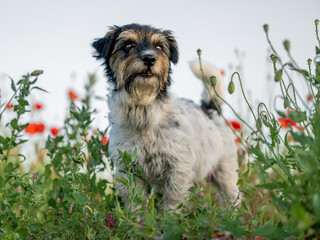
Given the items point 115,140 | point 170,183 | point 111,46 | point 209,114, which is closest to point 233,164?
point 209,114

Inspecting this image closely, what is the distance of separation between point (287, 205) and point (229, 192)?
4063mm

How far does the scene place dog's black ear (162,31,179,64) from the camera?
15.1ft

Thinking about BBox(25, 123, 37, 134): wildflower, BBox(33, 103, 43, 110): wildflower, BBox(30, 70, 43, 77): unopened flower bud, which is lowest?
BBox(30, 70, 43, 77): unopened flower bud

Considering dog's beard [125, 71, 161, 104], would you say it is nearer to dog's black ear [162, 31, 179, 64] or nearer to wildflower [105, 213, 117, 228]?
dog's black ear [162, 31, 179, 64]

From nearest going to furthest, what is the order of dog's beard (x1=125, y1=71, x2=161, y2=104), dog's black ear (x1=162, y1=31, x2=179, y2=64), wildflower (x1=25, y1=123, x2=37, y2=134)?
dog's beard (x1=125, y1=71, x2=161, y2=104) < dog's black ear (x1=162, y1=31, x2=179, y2=64) < wildflower (x1=25, y1=123, x2=37, y2=134)

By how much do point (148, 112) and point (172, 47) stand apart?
36.1 inches

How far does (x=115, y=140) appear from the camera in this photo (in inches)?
168

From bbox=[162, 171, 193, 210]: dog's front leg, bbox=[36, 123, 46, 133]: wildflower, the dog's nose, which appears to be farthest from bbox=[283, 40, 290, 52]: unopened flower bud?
bbox=[36, 123, 46, 133]: wildflower

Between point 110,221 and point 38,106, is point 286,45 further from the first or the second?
point 38,106

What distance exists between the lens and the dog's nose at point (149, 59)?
12.7ft

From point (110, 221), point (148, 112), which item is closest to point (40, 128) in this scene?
point (148, 112)

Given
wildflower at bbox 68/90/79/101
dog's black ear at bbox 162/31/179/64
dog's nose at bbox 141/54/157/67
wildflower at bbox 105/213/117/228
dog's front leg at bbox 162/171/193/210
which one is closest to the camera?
wildflower at bbox 105/213/117/228

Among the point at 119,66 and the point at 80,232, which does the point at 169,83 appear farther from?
the point at 80,232

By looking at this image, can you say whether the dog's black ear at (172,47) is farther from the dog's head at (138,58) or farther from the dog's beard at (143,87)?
the dog's beard at (143,87)
